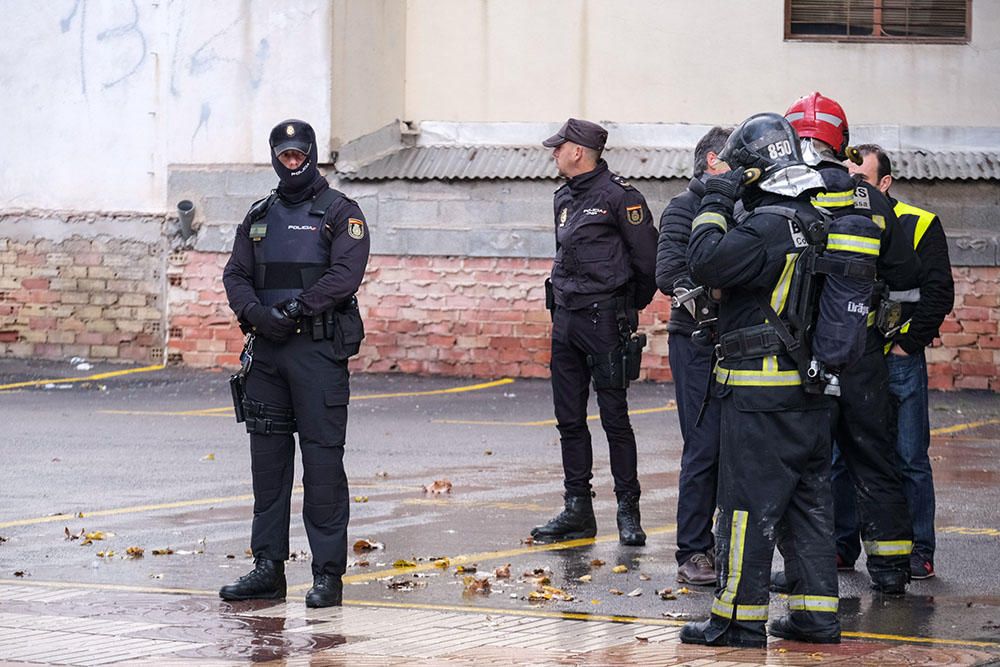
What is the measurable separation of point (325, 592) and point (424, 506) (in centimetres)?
319

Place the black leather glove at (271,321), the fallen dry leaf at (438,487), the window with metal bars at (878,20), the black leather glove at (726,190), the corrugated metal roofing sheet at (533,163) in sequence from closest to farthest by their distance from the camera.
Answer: the black leather glove at (726,190) < the black leather glove at (271,321) < the fallen dry leaf at (438,487) < the corrugated metal roofing sheet at (533,163) < the window with metal bars at (878,20)

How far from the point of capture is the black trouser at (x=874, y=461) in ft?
26.3

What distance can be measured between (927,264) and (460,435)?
22.5ft

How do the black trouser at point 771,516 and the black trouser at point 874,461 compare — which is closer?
the black trouser at point 771,516

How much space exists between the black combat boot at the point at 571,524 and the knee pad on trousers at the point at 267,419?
2.00 m

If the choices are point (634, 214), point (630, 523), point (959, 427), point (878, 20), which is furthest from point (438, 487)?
point (878, 20)

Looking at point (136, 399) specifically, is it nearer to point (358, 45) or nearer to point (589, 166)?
point (358, 45)

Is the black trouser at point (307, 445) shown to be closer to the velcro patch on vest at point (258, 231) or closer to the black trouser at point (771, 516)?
the velcro patch on vest at point (258, 231)

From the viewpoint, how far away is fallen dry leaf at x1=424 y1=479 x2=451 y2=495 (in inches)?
456

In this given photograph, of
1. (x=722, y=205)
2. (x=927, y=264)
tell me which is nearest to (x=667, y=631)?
(x=722, y=205)

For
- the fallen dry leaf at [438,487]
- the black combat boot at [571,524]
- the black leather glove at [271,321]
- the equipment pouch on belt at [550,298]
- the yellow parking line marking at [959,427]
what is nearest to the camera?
the black leather glove at [271,321]

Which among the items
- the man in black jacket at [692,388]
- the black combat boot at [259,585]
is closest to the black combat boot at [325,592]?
the black combat boot at [259,585]

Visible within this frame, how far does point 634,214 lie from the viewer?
952 centimetres

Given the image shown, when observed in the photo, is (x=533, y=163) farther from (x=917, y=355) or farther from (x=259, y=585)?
(x=259, y=585)
